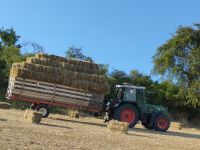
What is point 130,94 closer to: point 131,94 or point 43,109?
point 131,94

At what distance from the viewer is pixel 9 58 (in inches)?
1775

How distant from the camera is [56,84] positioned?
25.5m

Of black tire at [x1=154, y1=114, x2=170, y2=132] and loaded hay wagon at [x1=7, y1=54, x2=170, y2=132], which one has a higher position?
loaded hay wagon at [x1=7, y1=54, x2=170, y2=132]

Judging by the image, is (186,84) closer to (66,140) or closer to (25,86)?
(25,86)

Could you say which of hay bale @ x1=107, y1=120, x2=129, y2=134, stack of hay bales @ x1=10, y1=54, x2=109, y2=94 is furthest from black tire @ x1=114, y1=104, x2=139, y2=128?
hay bale @ x1=107, y1=120, x2=129, y2=134

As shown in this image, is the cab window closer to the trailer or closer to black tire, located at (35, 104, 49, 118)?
the trailer

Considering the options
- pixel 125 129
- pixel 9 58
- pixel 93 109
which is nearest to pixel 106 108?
pixel 93 109

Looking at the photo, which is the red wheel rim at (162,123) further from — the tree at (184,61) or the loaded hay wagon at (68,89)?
the tree at (184,61)

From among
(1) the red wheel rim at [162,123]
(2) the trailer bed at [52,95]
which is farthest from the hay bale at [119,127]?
(1) the red wheel rim at [162,123]

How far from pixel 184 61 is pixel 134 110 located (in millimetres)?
26237

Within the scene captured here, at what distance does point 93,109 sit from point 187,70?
27519 mm

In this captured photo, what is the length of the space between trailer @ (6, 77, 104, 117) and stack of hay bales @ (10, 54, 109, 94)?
276 mm

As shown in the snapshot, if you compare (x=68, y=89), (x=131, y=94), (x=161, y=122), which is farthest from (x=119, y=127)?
(x=161, y=122)

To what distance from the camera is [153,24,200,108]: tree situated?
50156mm
